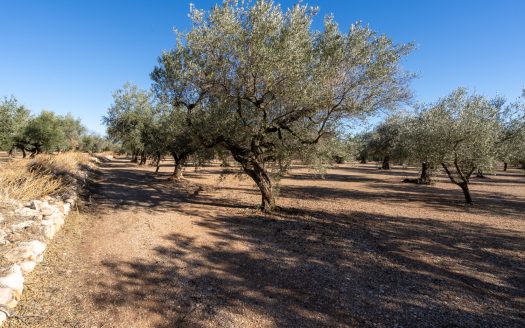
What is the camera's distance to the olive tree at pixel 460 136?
17672mm

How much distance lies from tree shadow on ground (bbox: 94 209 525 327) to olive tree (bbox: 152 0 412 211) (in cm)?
525

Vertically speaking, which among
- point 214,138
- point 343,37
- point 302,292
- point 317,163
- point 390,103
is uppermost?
point 343,37

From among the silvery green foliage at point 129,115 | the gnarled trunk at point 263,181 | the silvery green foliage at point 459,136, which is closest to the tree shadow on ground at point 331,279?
the gnarled trunk at point 263,181

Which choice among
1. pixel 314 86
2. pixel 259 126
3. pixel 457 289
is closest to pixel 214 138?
pixel 259 126

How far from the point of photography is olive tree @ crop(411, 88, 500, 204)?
17.7 m

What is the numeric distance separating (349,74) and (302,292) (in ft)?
32.9

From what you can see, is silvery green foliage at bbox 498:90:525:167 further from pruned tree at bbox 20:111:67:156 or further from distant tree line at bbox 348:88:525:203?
pruned tree at bbox 20:111:67:156

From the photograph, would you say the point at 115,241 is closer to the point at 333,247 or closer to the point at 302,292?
the point at 302,292

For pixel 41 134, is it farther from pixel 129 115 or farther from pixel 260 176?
pixel 260 176

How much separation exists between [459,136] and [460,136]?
67 millimetres

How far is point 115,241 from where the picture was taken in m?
9.48

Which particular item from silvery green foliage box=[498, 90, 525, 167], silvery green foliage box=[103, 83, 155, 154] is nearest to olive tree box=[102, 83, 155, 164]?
silvery green foliage box=[103, 83, 155, 154]

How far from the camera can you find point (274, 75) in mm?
11641

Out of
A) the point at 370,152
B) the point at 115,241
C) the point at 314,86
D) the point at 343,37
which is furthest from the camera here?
the point at 370,152
